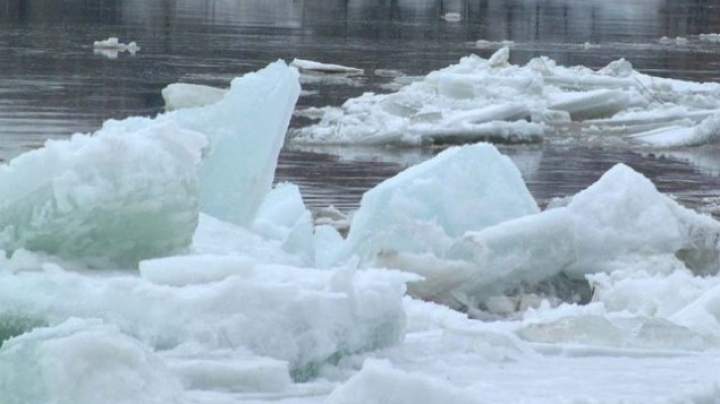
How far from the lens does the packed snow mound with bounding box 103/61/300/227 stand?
23.1 feet

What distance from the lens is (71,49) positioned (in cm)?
2442

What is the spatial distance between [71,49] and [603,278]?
18062 mm

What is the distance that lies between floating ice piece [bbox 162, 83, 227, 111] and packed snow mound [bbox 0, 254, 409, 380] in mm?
10003

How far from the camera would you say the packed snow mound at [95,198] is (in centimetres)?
545

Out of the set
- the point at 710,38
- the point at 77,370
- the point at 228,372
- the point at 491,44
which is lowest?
the point at 710,38

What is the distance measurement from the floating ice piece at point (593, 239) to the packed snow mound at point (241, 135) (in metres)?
0.91

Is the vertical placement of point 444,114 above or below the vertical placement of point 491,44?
above

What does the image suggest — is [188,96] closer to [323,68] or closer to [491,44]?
[323,68]

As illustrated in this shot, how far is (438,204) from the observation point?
25.1 ft

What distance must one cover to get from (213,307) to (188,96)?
35.0 feet

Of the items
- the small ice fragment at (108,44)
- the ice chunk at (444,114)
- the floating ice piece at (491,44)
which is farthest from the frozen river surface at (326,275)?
the floating ice piece at (491,44)

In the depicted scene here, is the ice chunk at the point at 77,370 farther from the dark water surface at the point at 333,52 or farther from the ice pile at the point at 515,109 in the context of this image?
the ice pile at the point at 515,109

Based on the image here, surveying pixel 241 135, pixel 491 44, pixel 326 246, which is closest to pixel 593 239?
pixel 326 246

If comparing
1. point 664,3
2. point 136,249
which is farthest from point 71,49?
point 664,3
